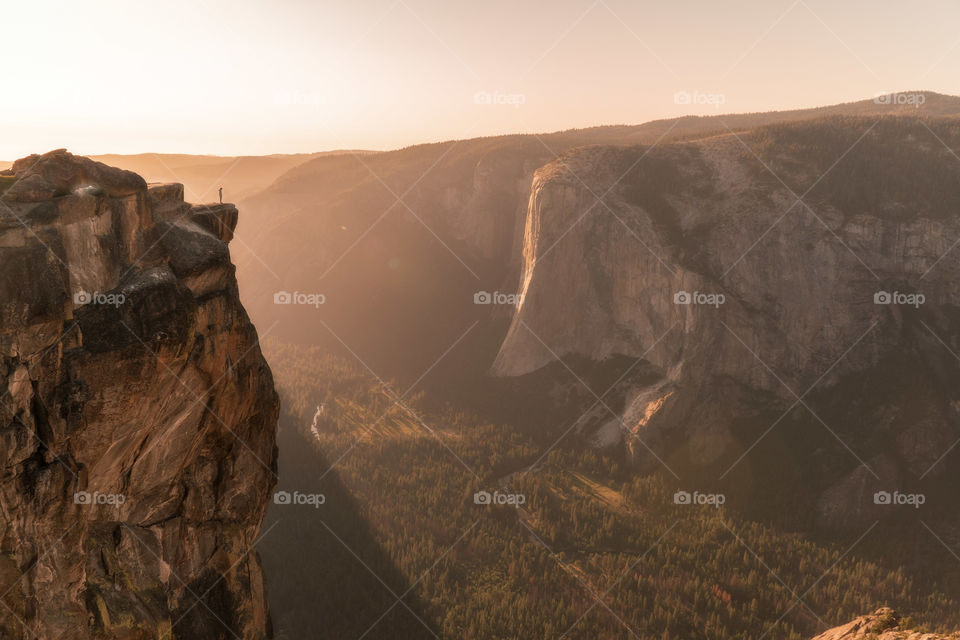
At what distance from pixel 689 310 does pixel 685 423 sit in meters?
9.60

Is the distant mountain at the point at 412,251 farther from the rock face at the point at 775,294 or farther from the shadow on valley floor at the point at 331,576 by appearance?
the shadow on valley floor at the point at 331,576

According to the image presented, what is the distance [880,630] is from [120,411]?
72.7 feet

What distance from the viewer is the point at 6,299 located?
11.3m

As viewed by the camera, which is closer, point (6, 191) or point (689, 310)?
point (6, 191)

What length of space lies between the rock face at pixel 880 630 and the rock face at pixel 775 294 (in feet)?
71.4

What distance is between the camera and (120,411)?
13125mm

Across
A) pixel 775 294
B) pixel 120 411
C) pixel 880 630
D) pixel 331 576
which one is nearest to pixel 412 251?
pixel 775 294

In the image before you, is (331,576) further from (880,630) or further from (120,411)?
(880,630)

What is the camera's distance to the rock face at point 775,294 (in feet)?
140

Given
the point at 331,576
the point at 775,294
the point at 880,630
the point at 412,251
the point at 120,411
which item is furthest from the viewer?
the point at 412,251

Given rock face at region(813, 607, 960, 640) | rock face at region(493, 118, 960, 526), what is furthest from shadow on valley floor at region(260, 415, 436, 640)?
rock face at region(493, 118, 960, 526)

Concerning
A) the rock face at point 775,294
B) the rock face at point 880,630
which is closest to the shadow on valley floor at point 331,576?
the rock face at point 880,630

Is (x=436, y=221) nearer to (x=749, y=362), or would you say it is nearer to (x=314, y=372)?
(x=314, y=372)

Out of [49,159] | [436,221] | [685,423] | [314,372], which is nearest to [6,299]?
[49,159]
